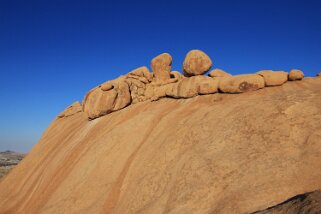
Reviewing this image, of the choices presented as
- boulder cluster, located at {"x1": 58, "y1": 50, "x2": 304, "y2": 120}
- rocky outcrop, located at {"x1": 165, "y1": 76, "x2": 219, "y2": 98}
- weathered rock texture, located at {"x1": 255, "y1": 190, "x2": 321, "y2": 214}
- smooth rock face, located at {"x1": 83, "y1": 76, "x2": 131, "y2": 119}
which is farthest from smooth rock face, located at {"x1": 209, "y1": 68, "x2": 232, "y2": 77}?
weathered rock texture, located at {"x1": 255, "y1": 190, "x2": 321, "y2": 214}

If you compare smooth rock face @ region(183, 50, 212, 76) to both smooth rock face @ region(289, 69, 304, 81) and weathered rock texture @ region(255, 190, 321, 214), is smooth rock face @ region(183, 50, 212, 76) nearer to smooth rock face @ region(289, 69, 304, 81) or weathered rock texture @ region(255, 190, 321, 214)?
smooth rock face @ region(289, 69, 304, 81)

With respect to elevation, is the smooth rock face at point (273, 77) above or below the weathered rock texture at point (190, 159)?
above

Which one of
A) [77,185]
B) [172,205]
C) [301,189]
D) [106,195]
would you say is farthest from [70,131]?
[301,189]

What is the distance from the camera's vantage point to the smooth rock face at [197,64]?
19.7 m

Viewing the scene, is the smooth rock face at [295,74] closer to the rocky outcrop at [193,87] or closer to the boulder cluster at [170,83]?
the boulder cluster at [170,83]

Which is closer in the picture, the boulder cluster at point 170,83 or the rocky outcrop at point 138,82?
the boulder cluster at point 170,83

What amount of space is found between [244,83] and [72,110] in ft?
60.9

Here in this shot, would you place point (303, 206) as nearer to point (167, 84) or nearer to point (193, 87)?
point (193, 87)

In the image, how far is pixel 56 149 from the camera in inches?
936

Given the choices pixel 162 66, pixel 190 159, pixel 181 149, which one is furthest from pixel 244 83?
pixel 162 66

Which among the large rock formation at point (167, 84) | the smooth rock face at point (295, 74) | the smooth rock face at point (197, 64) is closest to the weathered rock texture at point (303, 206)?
the large rock formation at point (167, 84)

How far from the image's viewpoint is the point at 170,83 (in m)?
21.5

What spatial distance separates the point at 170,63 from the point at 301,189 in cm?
1503

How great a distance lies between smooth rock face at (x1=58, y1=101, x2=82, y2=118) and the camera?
2926 centimetres
